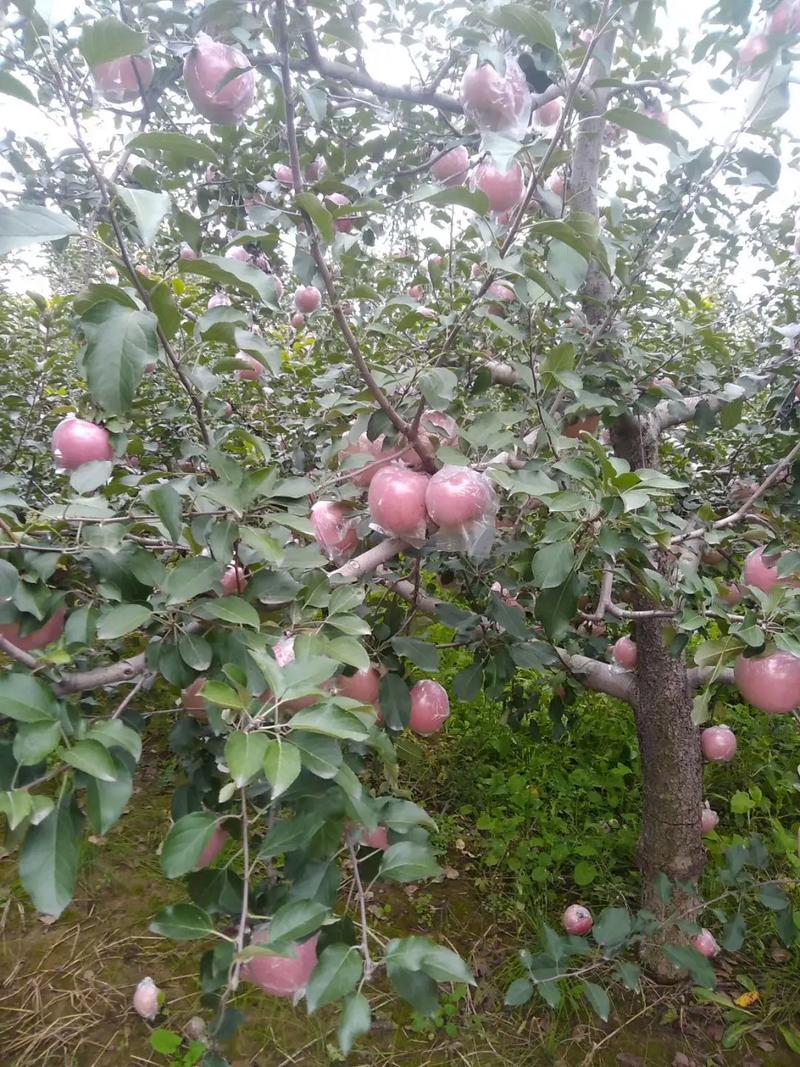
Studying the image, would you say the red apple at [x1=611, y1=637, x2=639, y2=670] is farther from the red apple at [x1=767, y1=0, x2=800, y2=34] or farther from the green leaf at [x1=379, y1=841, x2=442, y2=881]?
the red apple at [x1=767, y1=0, x2=800, y2=34]

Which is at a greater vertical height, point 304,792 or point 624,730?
point 304,792

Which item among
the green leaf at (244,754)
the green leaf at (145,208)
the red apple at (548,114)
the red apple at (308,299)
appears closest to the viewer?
the green leaf at (244,754)

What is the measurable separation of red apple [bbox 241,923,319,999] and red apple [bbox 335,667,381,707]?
30 cm

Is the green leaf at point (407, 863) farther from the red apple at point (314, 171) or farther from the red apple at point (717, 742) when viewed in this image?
the red apple at point (314, 171)

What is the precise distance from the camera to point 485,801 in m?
2.23

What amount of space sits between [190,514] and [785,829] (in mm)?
2062

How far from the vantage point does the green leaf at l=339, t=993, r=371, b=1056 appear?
1.83 ft

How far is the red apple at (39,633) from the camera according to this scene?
0.85 meters

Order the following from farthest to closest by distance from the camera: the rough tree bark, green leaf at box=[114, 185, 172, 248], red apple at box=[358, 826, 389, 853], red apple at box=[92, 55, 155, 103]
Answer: the rough tree bark
red apple at box=[92, 55, 155, 103]
red apple at box=[358, 826, 389, 853]
green leaf at box=[114, 185, 172, 248]

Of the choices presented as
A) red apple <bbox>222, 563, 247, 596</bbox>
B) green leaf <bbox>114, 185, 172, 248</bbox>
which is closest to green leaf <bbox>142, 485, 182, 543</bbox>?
red apple <bbox>222, 563, 247, 596</bbox>

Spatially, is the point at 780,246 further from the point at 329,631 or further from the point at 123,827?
the point at 123,827

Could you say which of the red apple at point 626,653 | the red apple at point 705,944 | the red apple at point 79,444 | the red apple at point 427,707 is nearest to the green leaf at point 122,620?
the red apple at point 79,444

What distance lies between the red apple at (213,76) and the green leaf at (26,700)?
2.61 ft

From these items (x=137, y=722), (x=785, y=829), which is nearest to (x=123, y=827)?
(x=137, y=722)
